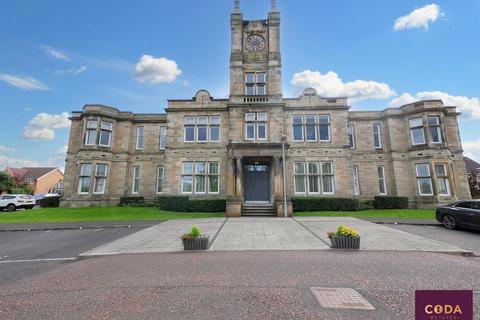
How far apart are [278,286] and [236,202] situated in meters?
11.5

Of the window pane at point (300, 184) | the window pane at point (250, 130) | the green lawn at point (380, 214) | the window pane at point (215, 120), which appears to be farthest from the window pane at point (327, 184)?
the window pane at point (215, 120)

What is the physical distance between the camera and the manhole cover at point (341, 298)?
3.72 meters

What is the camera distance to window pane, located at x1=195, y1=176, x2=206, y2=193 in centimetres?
1941

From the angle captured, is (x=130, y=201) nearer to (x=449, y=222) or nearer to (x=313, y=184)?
(x=313, y=184)

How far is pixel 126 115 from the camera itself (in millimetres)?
22922

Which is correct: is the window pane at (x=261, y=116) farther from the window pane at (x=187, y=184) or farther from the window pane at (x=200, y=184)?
the window pane at (x=187, y=184)

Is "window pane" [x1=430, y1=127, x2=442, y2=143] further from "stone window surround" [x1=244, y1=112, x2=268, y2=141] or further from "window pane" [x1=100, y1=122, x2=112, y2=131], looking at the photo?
"window pane" [x1=100, y1=122, x2=112, y2=131]

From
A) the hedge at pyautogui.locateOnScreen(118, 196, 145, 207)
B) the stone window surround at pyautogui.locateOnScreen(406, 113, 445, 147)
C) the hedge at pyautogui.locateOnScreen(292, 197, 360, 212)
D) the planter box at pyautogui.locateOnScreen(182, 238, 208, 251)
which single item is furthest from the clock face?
the planter box at pyautogui.locateOnScreen(182, 238, 208, 251)

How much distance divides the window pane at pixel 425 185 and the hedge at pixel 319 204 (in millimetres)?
7508

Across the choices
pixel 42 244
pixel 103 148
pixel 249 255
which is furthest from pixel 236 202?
pixel 103 148

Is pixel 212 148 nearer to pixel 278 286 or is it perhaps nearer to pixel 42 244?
pixel 42 244

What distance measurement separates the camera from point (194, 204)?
17891 millimetres

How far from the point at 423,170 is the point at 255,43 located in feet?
62.4

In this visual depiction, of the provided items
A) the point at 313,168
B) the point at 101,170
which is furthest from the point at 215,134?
the point at 101,170
